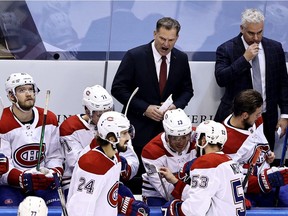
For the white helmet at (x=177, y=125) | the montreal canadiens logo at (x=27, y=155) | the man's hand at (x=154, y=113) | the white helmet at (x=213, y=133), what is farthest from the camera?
the man's hand at (x=154, y=113)

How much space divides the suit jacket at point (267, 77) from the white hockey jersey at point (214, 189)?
120 cm

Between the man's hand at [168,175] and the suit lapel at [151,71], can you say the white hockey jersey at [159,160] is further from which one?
the suit lapel at [151,71]

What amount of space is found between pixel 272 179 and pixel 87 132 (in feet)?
3.57

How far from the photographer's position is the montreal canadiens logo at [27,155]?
629 cm

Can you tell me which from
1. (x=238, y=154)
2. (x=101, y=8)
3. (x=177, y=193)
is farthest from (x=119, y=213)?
(x=101, y=8)

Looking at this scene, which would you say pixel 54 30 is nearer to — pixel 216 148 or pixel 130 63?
pixel 130 63

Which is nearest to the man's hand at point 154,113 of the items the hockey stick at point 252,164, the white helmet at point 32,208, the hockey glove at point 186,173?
the hockey glove at point 186,173

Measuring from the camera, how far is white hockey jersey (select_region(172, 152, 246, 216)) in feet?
18.5

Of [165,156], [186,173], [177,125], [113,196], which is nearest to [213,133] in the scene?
[177,125]

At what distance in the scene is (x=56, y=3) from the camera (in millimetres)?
7430

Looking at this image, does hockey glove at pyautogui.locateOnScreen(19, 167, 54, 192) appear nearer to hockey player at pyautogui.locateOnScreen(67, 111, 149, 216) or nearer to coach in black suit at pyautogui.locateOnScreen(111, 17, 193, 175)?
hockey player at pyautogui.locateOnScreen(67, 111, 149, 216)

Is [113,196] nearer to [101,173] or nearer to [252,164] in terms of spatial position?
[101,173]

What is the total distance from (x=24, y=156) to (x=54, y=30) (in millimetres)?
1340

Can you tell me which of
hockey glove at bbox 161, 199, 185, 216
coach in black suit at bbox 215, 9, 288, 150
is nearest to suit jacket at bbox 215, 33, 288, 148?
coach in black suit at bbox 215, 9, 288, 150
